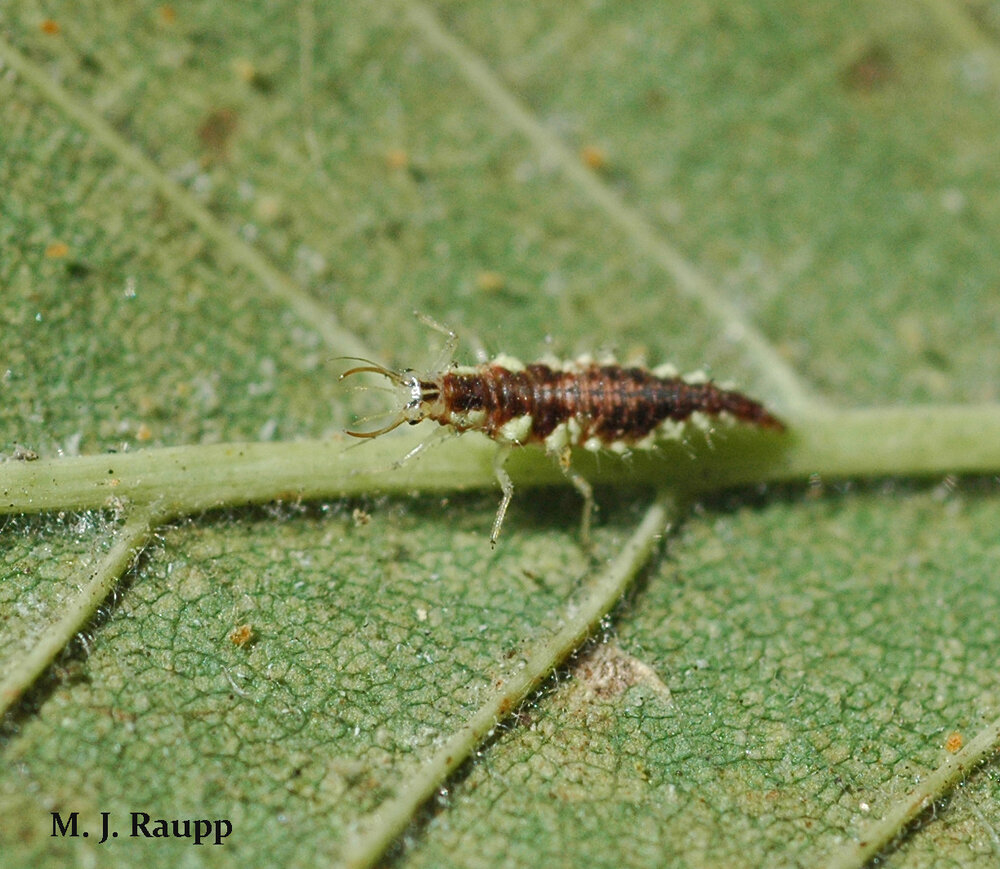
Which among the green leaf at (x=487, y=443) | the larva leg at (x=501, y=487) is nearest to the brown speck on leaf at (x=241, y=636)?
the green leaf at (x=487, y=443)

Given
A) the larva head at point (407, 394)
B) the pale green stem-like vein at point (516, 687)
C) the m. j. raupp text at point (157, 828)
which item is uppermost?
the larva head at point (407, 394)

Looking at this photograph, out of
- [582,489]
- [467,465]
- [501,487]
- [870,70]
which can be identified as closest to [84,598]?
[467,465]

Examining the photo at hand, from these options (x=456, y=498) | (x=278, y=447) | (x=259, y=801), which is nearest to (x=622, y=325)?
(x=456, y=498)

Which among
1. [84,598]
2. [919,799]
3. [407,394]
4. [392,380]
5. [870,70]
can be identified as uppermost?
Answer: [870,70]

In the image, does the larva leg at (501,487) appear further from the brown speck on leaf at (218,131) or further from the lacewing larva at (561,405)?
the brown speck on leaf at (218,131)

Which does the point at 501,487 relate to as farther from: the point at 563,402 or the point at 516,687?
the point at 516,687

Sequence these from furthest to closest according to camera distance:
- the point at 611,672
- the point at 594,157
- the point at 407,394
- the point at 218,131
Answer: the point at 594,157 < the point at 218,131 < the point at 407,394 < the point at 611,672
